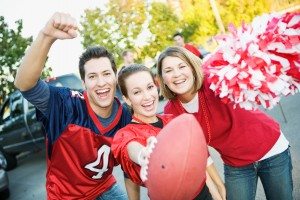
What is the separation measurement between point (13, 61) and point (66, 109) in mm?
19098

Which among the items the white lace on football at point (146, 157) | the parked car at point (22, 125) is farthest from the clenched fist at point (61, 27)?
the parked car at point (22, 125)

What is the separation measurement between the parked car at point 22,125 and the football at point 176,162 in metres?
7.64

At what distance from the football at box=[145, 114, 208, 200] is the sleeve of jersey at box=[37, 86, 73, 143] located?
1123 millimetres

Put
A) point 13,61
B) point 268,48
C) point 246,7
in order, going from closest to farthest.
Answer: point 268,48, point 13,61, point 246,7

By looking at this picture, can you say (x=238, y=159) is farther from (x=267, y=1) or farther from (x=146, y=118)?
(x=267, y=1)

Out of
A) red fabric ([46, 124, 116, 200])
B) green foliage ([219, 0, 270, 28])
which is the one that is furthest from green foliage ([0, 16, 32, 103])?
red fabric ([46, 124, 116, 200])

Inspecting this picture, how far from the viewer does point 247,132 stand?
2.82 meters

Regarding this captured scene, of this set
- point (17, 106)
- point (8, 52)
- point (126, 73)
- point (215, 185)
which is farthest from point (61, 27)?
point (8, 52)

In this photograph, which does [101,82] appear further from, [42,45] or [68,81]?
[68,81]

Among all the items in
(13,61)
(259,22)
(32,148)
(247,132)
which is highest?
(13,61)

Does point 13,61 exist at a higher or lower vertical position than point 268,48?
higher

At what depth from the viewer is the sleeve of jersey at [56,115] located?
2.84 metres

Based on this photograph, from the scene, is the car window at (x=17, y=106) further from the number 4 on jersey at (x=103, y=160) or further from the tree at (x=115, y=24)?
the tree at (x=115, y=24)

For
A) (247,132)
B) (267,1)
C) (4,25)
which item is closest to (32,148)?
(247,132)
